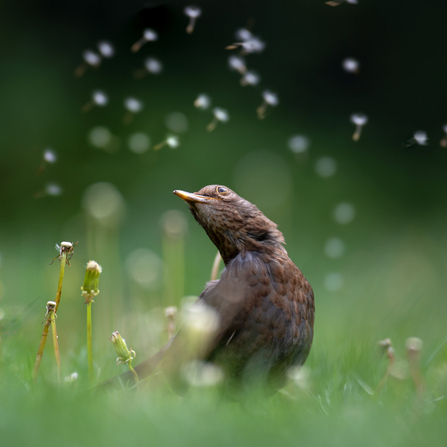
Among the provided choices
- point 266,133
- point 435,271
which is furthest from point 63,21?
point 435,271

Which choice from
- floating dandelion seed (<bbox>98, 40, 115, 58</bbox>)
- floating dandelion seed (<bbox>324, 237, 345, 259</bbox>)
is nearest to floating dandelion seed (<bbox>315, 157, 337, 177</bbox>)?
floating dandelion seed (<bbox>324, 237, 345, 259</bbox>)

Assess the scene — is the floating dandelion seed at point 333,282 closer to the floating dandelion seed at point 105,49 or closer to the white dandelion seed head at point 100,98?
the white dandelion seed head at point 100,98

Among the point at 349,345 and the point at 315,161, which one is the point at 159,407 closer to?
the point at 349,345

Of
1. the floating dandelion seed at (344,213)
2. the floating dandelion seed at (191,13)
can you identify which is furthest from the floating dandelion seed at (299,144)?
the floating dandelion seed at (191,13)

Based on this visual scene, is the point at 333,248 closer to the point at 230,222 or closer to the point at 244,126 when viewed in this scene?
the point at 244,126

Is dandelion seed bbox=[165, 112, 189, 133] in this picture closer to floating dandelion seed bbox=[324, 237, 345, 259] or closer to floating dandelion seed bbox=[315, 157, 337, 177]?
floating dandelion seed bbox=[315, 157, 337, 177]

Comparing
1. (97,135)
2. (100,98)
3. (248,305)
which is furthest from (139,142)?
(248,305)
